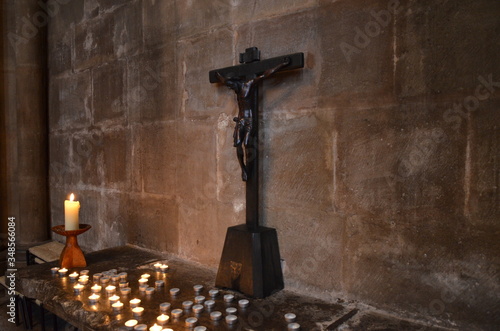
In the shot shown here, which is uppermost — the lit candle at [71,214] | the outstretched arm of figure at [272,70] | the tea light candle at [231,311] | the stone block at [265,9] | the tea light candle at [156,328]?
the stone block at [265,9]

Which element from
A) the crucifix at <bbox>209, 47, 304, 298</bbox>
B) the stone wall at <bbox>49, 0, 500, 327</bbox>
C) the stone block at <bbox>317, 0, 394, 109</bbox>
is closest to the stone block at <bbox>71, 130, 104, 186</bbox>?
the stone wall at <bbox>49, 0, 500, 327</bbox>

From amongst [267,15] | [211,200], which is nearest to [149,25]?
[267,15]

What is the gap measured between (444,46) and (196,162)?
180 centimetres

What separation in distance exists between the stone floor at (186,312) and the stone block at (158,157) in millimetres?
710

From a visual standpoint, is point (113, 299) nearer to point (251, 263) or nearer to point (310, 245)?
point (251, 263)

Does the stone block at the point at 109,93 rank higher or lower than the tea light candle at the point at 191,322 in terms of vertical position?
higher

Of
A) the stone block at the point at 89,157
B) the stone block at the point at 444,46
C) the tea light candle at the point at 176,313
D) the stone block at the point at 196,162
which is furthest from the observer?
the stone block at the point at 89,157

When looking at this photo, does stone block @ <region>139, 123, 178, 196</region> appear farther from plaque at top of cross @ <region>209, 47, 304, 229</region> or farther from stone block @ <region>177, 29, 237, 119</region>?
plaque at top of cross @ <region>209, 47, 304, 229</region>

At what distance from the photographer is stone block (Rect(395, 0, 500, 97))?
5.36ft

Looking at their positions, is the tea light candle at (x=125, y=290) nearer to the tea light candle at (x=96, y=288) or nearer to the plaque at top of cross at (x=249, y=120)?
the tea light candle at (x=96, y=288)

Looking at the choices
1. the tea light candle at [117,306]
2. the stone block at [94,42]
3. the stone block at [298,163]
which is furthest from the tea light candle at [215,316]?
the stone block at [94,42]

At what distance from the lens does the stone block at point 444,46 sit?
163cm

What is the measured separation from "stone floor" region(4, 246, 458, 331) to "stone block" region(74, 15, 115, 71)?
2.08m

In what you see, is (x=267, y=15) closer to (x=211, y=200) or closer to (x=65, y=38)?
(x=211, y=200)
